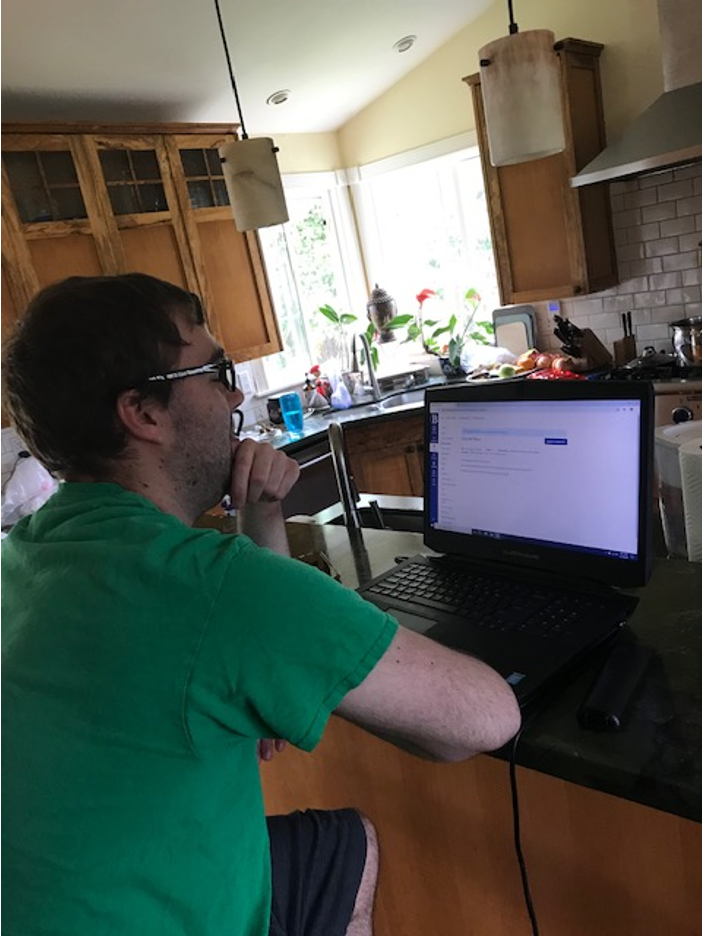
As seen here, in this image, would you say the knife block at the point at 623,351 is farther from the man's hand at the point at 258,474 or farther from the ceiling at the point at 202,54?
the man's hand at the point at 258,474

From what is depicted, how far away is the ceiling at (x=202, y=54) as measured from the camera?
2648mm

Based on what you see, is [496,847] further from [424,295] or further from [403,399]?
[424,295]

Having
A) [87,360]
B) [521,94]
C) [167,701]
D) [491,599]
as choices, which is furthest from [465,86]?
[167,701]

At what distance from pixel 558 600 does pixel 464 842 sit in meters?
0.42

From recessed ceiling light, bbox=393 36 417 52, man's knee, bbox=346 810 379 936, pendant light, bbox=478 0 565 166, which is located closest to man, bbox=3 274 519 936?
man's knee, bbox=346 810 379 936

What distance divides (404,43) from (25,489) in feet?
9.60

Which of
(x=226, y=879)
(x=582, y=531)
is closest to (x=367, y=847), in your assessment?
(x=226, y=879)

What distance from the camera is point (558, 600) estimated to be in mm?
1124

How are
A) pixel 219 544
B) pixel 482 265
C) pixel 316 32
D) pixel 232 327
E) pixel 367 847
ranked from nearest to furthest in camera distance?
pixel 219 544, pixel 367 847, pixel 316 32, pixel 232 327, pixel 482 265

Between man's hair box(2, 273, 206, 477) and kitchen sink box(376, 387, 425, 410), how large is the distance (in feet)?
10.2

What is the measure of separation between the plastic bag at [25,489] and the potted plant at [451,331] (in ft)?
7.33

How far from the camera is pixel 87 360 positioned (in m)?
0.93

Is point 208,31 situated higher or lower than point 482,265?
higher

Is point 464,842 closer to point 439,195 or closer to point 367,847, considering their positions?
point 367,847
